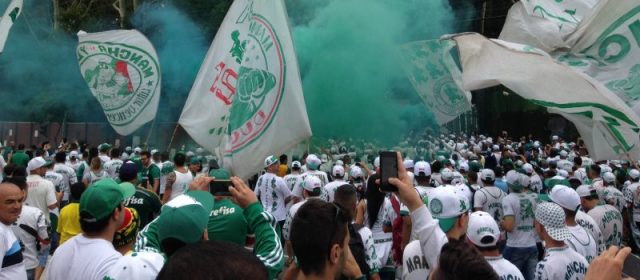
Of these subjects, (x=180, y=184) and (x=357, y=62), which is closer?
(x=180, y=184)

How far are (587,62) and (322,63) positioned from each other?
14904 mm

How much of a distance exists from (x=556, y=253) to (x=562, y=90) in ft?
5.21

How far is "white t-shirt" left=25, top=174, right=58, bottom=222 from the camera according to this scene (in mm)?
7910

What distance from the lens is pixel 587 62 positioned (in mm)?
6391

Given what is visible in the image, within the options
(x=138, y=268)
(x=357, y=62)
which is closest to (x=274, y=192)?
(x=138, y=268)

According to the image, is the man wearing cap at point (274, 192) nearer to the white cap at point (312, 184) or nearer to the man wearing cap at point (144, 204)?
the white cap at point (312, 184)

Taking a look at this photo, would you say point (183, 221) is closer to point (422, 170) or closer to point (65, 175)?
point (422, 170)

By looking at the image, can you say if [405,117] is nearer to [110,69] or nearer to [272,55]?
[110,69]

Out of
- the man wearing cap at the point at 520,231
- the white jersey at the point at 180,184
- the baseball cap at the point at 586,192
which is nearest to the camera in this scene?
the man wearing cap at the point at 520,231

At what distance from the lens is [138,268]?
2570 mm

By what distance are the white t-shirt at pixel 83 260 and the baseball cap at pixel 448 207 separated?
72.7 inches

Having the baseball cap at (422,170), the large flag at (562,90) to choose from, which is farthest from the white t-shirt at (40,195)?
the large flag at (562,90)

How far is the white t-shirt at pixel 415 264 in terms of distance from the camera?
145 inches

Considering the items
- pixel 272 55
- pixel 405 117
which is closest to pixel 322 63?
pixel 405 117
